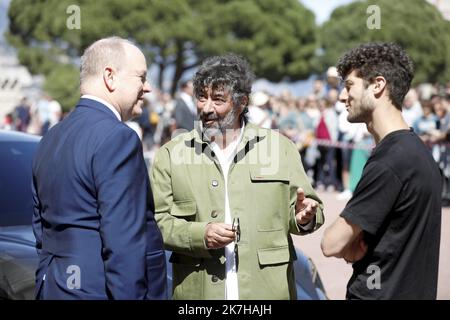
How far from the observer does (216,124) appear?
152 inches

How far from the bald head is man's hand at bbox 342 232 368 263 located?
3.65 feet

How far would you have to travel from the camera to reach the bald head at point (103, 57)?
305 cm

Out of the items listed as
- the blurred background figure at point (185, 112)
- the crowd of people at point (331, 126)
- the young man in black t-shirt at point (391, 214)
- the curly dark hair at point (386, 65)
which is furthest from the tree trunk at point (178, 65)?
the young man in black t-shirt at point (391, 214)

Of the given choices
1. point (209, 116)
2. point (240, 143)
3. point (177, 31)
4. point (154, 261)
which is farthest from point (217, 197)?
point (177, 31)

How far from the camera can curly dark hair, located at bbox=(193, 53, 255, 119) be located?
12.7ft

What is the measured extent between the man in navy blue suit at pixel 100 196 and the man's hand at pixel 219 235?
21.4 inches

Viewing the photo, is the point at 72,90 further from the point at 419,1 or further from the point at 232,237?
the point at 232,237

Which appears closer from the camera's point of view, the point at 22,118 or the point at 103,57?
the point at 103,57

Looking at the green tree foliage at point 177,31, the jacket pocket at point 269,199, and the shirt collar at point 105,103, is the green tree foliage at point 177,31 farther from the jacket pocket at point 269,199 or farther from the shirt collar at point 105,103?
the shirt collar at point 105,103

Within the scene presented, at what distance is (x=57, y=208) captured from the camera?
9.72 ft

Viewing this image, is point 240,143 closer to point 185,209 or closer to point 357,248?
point 185,209

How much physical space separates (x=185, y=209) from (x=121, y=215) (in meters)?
0.97

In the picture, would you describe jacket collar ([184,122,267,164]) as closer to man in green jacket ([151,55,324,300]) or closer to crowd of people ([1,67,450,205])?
man in green jacket ([151,55,324,300])
